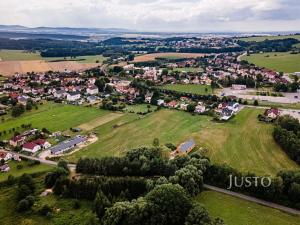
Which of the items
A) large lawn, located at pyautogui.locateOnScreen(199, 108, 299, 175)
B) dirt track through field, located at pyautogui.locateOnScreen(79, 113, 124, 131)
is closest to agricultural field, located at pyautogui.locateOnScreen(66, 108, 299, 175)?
large lawn, located at pyautogui.locateOnScreen(199, 108, 299, 175)

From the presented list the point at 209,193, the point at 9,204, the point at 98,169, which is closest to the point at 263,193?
the point at 209,193

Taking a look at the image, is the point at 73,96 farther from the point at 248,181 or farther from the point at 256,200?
the point at 256,200

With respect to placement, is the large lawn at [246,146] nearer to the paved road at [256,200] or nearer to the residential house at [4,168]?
the paved road at [256,200]

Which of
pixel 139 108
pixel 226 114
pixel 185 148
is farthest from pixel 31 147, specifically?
pixel 226 114

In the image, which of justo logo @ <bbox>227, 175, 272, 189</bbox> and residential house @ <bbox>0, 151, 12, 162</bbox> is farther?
residential house @ <bbox>0, 151, 12, 162</bbox>

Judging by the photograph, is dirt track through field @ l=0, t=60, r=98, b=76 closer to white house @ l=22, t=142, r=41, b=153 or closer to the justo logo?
white house @ l=22, t=142, r=41, b=153
